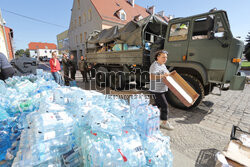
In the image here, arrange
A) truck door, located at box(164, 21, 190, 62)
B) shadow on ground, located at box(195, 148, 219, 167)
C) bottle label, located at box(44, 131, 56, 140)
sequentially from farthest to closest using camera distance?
truck door, located at box(164, 21, 190, 62) → shadow on ground, located at box(195, 148, 219, 167) → bottle label, located at box(44, 131, 56, 140)

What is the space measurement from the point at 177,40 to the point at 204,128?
2.97 meters

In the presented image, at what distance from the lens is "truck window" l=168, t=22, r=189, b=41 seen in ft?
13.4

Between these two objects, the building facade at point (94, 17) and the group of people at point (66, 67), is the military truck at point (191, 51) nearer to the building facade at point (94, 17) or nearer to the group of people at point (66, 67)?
the group of people at point (66, 67)

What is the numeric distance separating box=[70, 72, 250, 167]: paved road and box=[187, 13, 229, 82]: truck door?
1.22 m

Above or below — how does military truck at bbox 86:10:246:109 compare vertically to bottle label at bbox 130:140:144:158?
above

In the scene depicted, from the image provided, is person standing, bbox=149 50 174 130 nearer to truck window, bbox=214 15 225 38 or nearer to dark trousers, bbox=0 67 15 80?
truck window, bbox=214 15 225 38

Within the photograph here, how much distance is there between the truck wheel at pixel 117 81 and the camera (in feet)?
20.4

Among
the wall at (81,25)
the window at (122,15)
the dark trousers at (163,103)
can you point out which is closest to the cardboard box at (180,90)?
the dark trousers at (163,103)

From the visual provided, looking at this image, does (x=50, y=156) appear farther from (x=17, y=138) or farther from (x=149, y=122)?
(x=149, y=122)

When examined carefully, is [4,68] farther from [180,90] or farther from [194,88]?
[194,88]

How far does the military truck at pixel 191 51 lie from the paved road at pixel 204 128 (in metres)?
0.58

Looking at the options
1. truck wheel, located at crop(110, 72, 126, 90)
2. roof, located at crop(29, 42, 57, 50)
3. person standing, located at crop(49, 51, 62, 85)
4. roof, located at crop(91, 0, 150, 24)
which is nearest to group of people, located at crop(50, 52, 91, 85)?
person standing, located at crop(49, 51, 62, 85)

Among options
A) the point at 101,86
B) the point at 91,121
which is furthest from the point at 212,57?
the point at 101,86

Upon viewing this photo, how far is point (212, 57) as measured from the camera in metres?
3.50
